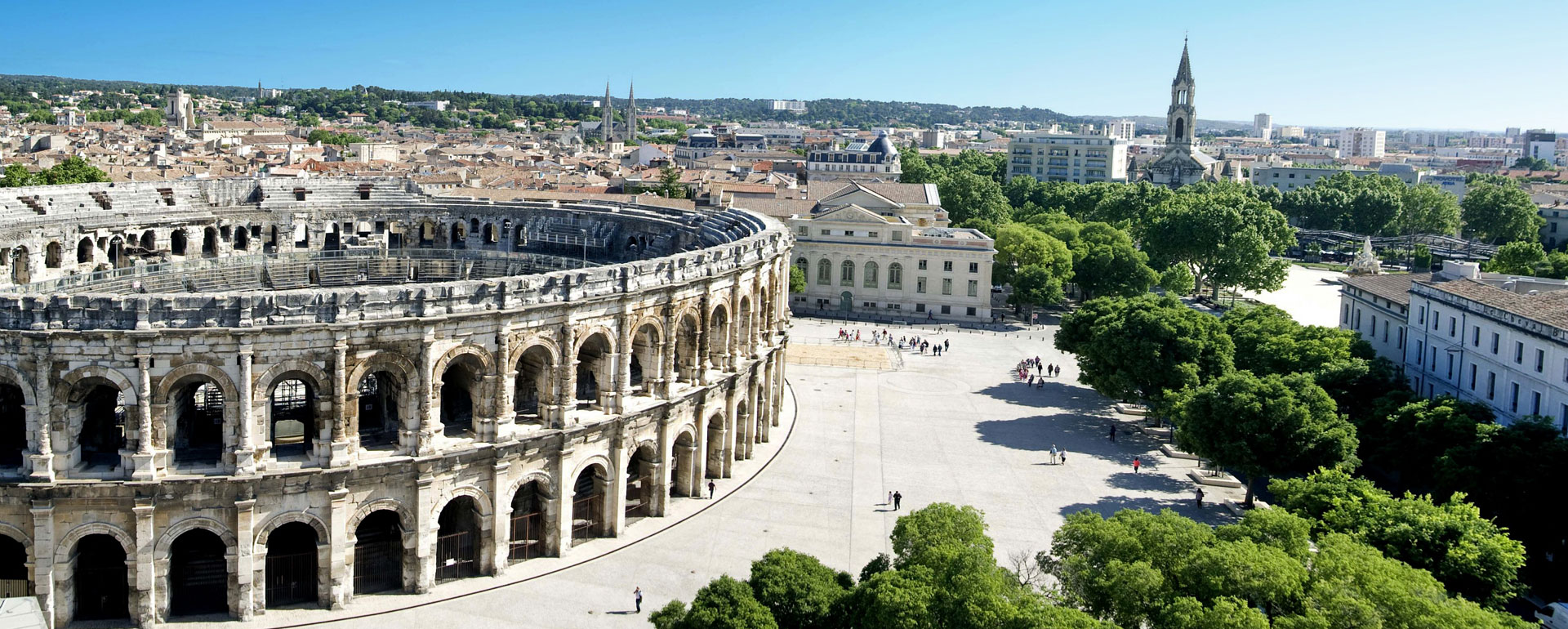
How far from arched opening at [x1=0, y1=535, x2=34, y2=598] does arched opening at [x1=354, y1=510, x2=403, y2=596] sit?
32.3 feet

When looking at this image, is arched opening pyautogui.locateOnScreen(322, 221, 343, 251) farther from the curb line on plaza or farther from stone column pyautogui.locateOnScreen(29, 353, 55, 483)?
stone column pyautogui.locateOnScreen(29, 353, 55, 483)

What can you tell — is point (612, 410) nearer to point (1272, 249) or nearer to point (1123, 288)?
point (1123, 288)

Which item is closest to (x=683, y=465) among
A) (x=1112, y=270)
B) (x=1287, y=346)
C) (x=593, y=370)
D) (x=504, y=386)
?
(x=593, y=370)

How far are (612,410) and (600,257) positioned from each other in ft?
99.7

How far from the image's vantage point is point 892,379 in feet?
255

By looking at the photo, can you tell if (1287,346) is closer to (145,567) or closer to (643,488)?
(643,488)

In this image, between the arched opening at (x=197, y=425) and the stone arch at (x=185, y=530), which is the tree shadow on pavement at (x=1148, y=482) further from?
the arched opening at (x=197, y=425)

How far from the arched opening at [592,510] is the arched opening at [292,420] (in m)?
10.2

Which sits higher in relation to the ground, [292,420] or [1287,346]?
[1287,346]

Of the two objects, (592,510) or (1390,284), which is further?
(1390,284)

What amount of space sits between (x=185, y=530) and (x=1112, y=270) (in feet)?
277

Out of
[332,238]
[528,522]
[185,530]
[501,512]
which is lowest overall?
[528,522]

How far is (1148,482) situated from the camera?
56.1m

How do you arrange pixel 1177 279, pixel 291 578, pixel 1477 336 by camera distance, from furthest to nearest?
pixel 1177 279 → pixel 1477 336 → pixel 291 578
